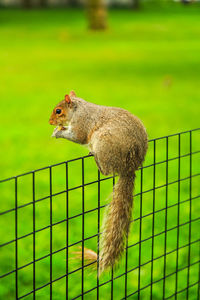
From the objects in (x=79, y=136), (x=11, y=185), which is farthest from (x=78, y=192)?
(x=79, y=136)

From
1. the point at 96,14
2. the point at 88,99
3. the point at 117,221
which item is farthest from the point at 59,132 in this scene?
the point at 96,14

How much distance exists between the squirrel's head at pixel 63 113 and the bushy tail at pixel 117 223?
0.43 metres

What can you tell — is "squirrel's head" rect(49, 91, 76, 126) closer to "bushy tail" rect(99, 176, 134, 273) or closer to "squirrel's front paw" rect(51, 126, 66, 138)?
"squirrel's front paw" rect(51, 126, 66, 138)

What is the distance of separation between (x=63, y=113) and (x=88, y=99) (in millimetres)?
6023

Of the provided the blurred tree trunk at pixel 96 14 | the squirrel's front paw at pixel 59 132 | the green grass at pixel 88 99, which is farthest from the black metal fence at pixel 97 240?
the blurred tree trunk at pixel 96 14

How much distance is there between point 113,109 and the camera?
239 centimetres

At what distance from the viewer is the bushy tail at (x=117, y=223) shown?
7.07 ft

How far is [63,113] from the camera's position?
8.34 ft

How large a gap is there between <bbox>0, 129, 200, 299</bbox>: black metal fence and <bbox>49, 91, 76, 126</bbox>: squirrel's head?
257 millimetres

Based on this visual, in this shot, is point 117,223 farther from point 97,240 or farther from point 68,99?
point 68,99

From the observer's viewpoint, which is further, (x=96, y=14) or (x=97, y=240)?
(x=96, y=14)

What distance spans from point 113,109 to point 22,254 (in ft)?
4.93

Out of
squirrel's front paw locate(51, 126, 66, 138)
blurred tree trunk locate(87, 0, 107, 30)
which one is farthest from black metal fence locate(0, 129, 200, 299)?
blurred tree trunk locate(87, 0, 107, 30)

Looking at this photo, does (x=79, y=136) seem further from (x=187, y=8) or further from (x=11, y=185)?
(x=187, y=8)
